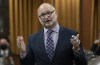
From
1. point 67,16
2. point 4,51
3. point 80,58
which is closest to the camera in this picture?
point 4,51

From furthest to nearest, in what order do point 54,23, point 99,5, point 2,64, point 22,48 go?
point 99,5, point 54,23, point 22,48, point 2,64

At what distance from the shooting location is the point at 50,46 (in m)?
1.72

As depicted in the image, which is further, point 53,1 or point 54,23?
point 53,1

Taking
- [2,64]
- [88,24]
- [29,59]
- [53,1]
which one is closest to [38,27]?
[53,1]

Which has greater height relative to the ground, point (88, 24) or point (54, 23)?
point (54, 23)

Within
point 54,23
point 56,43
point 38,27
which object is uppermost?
point 54,23

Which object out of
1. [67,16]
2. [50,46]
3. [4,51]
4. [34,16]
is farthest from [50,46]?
[34,16]

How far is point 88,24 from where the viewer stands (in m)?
6.31

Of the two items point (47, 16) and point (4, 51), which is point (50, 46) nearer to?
point (47, 16)

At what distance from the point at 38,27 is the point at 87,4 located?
1.38 metres

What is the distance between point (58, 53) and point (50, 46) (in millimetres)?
79

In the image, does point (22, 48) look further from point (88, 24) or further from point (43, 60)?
point (88, 24)

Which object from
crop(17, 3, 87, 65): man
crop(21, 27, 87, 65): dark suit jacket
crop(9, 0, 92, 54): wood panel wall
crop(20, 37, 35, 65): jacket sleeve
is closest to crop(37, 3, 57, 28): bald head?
crop(17, 3, 87, 65): man

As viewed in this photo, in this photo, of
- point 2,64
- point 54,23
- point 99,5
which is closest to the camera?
point 2,64
